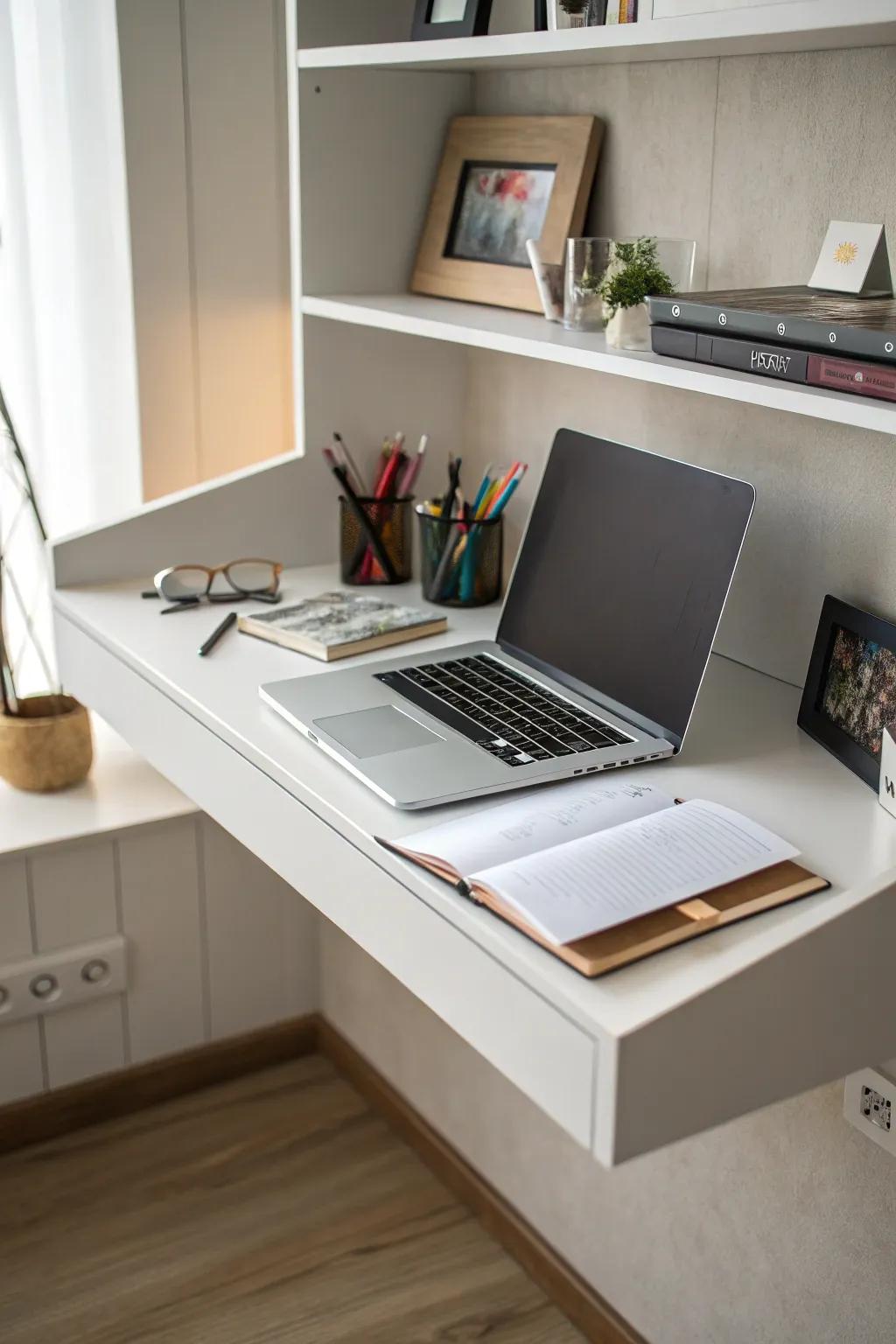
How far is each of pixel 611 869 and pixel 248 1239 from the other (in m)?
1.21

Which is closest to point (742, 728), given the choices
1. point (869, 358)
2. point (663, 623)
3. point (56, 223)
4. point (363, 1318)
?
point (663, 623)

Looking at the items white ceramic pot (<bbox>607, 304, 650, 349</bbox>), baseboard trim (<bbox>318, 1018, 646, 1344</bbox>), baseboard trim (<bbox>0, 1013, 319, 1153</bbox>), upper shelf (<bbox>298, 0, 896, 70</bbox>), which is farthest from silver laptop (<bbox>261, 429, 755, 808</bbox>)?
baseboard trim (<bbox>0, 1013, 319, 1153</bbox>)

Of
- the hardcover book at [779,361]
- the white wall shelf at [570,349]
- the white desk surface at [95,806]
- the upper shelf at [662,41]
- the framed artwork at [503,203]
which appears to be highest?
the upper shelf at [662,41]

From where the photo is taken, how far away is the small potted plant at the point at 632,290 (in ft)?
4.31

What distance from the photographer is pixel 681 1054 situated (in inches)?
35.8

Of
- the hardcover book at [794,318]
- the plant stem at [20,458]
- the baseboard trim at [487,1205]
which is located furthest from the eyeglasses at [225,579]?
the baseboard trim at [487,1205]

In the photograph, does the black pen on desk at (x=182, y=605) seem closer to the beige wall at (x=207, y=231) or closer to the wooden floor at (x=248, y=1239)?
the beige wall at (x=207, y=231)

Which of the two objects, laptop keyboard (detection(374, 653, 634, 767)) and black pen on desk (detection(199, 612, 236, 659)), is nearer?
laptop keyboard (detection(374, 653, 634, 767))

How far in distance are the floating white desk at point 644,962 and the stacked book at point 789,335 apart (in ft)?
1.17

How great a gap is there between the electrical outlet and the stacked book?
664mm

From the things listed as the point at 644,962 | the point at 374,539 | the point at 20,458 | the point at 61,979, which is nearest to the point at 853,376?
the point at 644,962

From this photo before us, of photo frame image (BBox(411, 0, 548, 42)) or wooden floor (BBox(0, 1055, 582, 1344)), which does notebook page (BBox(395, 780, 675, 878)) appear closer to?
photo frame image (BBox(411, 0, 548, 42))

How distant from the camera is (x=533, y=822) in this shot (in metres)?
1.10

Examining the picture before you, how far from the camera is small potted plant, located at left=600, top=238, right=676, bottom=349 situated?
1.31 meters
